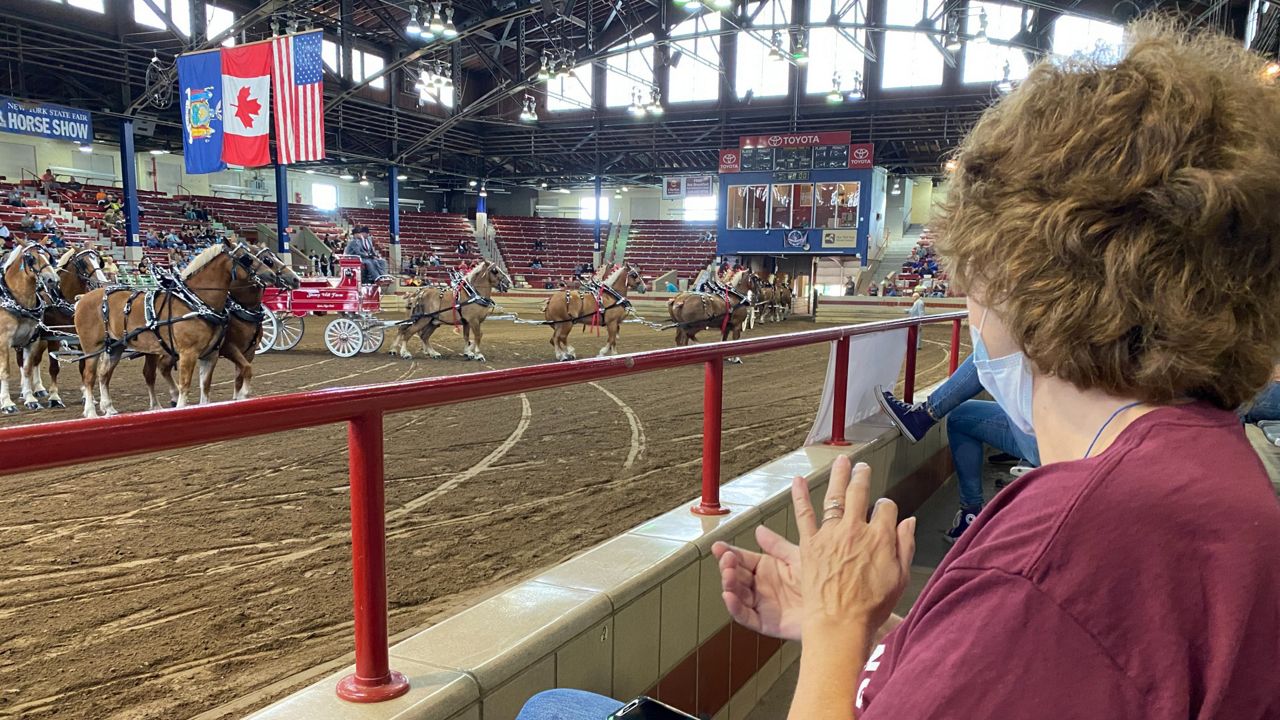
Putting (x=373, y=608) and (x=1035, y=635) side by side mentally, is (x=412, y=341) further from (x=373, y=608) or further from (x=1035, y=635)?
(x=1035, y=635)

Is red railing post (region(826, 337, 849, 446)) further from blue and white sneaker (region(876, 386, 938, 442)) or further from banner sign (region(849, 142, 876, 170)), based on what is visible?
banner sign (region(849, 142, 876, 170))

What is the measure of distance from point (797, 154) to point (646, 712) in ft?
88.1

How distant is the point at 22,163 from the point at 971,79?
35.5m

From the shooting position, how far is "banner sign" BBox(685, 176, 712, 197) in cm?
3269

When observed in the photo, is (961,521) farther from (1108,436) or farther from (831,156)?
(831,156)

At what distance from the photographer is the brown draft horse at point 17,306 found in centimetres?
728

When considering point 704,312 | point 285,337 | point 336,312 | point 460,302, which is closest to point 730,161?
point 704,312

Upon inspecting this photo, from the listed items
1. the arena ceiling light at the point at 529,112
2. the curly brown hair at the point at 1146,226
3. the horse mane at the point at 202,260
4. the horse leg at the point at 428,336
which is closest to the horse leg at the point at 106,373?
the horse mane at the point at 202,260

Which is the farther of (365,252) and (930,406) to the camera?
(365,252)

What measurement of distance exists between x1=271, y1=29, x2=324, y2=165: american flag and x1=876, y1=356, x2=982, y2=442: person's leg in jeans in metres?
10.6

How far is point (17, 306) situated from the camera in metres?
7.32

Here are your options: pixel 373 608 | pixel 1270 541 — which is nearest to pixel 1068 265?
pixel 1270 541

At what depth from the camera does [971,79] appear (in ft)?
94.5

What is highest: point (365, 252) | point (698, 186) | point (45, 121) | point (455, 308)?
point (698, 186)
